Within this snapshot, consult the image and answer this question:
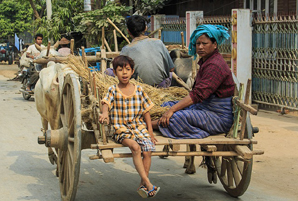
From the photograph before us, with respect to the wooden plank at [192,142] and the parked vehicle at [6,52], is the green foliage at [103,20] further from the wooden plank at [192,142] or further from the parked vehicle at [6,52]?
the parked vehicle at [6,52]

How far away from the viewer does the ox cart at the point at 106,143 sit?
4230mm

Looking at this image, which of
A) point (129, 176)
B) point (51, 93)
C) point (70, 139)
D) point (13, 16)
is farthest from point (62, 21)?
point (13, 16)

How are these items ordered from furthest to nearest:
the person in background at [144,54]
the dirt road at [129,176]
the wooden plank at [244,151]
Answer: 1. the person in background at [144,54]
2. the dirt road at [129,176]
3. the wooden plank at [244,151]

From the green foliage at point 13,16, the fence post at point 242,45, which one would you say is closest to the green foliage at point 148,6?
the fence post at point 242,45

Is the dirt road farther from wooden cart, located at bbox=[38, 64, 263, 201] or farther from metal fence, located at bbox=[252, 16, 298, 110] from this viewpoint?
metal fence, located at bbox=[252, 16, 298, 110]

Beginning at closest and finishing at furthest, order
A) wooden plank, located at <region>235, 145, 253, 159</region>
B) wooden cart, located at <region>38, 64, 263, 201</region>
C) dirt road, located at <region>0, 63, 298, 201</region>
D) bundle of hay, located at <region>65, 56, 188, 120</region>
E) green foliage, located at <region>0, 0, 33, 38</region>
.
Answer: wooden plank, located at <region>235, 145, 253, 159</region>
wooden cart, located at <region>38, 64, 263, 201</region>
bundle of hay, located at <region>65, 56, 188, 120</region>
dirt road, located at <region>0, 63, 298, 201</region>
green foliage, located at <region>0, 0, 33, 38</region>

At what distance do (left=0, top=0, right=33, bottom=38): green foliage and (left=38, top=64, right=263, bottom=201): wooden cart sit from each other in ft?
115

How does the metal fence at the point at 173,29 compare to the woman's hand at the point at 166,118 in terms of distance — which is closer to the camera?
the woman's hand at the point at 166,118

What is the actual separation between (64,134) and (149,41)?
5.17 feet

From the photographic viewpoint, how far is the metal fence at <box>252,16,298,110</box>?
9891 mm

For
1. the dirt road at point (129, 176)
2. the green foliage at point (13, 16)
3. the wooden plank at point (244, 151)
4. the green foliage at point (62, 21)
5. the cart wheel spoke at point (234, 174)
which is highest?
the green foliage at point (13, 16)

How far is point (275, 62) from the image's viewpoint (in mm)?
10750

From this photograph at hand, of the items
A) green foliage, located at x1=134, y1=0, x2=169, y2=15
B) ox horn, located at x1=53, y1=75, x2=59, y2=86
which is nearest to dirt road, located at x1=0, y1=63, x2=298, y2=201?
ox horn, located at x1=53, y1=75, x2=59, y2=86

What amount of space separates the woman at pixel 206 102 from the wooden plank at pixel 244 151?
1.08ft
